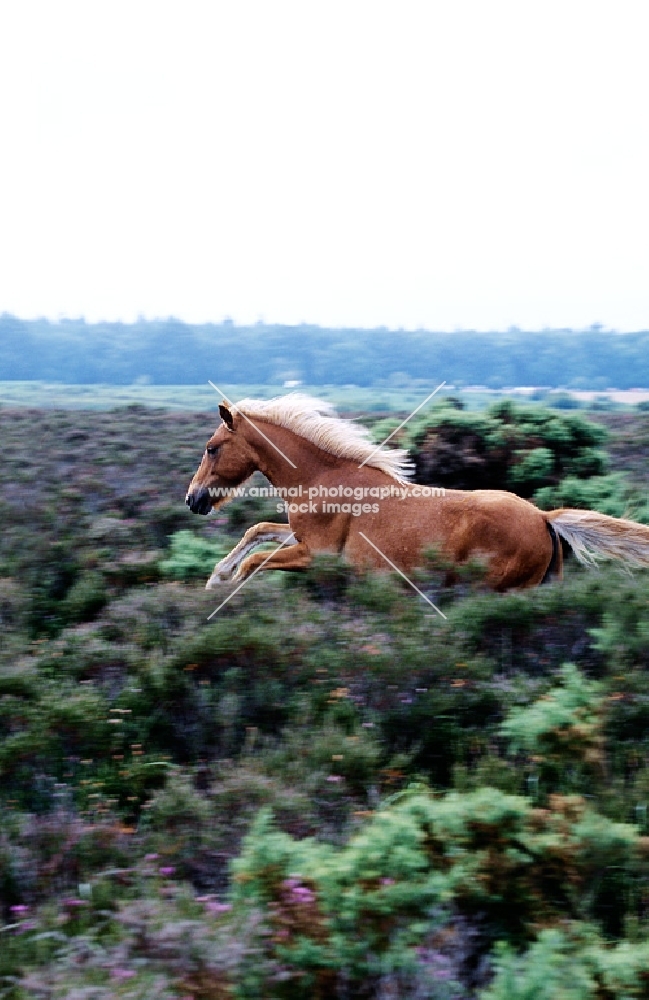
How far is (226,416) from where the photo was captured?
827 centimetres

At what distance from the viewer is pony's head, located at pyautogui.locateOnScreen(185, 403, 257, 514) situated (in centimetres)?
831

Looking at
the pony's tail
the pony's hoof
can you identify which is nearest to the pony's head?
the pony's hoof

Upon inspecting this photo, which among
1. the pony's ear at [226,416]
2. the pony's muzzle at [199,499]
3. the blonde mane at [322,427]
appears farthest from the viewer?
the pony's muzzle at [199,499]

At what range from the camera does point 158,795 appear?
4.55 m

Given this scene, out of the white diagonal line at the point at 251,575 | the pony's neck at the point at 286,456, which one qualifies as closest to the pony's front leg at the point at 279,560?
the white diagonal line at the point at 251,575

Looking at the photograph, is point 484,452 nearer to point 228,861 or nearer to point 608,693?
point 608,693

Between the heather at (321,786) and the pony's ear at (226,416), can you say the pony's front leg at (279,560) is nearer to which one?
the heather at (321,786)

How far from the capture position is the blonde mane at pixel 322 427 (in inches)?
314

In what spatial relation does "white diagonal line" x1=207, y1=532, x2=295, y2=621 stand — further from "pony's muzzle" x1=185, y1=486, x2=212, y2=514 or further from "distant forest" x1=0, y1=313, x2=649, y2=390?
"distant forest" x1=0, y1=313, x2=649, y2=390

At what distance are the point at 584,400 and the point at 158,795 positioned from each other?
40.6ft

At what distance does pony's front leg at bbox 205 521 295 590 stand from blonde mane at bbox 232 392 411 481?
0.80 m

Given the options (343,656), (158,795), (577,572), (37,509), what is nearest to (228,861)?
(158,795)

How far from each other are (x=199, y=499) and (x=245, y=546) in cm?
82

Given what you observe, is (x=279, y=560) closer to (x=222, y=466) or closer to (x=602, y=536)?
(x=222, y=466)
